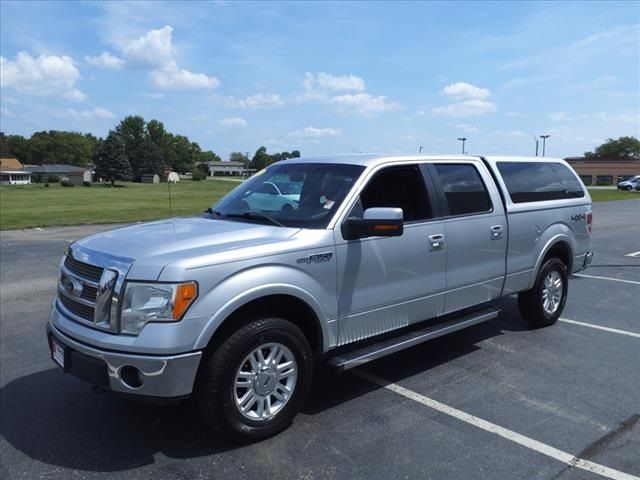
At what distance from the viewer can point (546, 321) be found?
20.3 ft

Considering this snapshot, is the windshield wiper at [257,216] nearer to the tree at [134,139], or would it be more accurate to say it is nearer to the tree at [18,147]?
the tree at [134,139]

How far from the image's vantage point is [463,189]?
5.09 m

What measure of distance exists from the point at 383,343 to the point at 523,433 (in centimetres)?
118

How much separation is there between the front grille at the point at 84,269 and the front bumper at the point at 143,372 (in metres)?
0.45

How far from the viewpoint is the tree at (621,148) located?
128m

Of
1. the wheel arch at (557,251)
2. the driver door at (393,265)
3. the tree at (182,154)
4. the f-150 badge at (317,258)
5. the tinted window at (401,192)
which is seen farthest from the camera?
the tree at (182,154)

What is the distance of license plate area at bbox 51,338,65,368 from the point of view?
3.54 metres

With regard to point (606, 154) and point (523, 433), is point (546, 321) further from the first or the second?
point (606, 154)

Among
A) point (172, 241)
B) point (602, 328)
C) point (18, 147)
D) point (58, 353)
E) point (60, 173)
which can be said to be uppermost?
point (18, 147)

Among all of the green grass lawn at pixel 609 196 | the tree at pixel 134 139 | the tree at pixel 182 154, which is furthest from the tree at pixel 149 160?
the green grass lawn at pixel 609 196

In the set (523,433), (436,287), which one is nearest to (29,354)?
(436,287)

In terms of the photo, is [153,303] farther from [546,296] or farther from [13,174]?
[13,174]

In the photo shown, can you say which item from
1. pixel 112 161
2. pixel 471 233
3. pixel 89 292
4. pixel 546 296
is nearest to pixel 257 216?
pixel 89 292

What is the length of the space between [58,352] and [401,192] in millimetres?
2914
